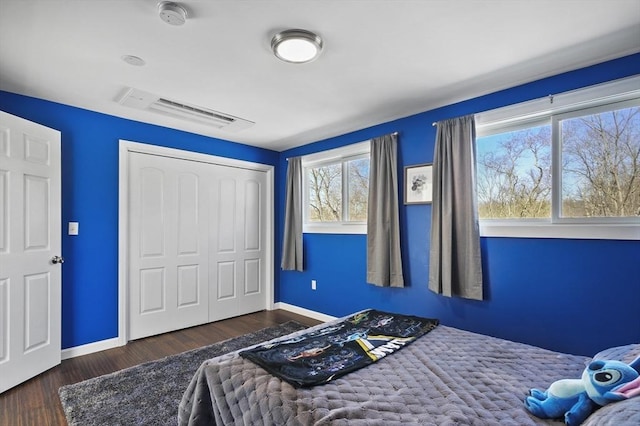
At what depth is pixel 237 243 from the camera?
169 inches

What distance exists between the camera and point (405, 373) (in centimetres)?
148

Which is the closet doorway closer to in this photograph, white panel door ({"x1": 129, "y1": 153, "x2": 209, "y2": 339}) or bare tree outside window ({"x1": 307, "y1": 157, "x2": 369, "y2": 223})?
white panel door ({"x1": 129, "y1": 153, "x2": 209, "y2": 339})

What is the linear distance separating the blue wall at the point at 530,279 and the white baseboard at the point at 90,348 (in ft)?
8.34

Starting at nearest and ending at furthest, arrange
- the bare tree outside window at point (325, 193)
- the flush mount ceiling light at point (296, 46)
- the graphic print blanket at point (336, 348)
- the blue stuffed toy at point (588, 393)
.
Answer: the blue stuffed toy at point (588, 393)
the graphic print blanket at point (336, 348)
the flush mount ceiling light at point (296, 46)
the bare tree outside window at point (325, 193)

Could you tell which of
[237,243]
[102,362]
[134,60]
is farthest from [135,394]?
[134,60]

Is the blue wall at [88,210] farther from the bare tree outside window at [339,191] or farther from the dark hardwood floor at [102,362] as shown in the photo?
the bare tree outside window at [339,191]

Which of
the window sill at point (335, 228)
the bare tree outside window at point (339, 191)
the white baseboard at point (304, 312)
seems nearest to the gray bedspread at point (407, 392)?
the window sill at point (335, 228)

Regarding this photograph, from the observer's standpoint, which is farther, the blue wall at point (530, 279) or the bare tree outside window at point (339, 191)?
the bare tree outside window at point (339, 191)

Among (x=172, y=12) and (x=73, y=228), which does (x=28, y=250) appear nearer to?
(x=73, y=228)

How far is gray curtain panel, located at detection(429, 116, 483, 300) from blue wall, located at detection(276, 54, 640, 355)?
0.13 m

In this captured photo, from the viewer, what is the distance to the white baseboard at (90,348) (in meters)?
2.90

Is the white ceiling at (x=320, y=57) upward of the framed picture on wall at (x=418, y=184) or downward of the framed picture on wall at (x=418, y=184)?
upward

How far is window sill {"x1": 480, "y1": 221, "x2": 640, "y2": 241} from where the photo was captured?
2.03 meters

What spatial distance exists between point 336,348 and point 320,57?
1.87 meters
